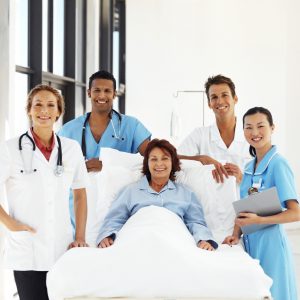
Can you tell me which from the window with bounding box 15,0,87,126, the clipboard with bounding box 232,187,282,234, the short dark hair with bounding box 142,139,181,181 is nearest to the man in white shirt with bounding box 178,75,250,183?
the short dark hair with bounding box 142,139,181,181

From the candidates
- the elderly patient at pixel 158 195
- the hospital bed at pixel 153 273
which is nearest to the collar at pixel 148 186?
the elderly patient at pixel 158 195

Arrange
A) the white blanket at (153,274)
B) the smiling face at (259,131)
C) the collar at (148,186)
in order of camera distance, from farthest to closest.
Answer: the collar at (148,186), the smiling face at (259,131), the white blanket at (153,274)

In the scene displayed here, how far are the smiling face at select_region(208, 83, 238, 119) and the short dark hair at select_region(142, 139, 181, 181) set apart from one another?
0.43 m

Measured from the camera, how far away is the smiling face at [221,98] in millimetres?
3354

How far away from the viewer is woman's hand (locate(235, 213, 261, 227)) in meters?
2.61

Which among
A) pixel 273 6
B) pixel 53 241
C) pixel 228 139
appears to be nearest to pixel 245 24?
pixel 273 6

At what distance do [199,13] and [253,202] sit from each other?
4948 millimetres

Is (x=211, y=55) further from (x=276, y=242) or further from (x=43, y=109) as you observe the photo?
(x=43, y=109)

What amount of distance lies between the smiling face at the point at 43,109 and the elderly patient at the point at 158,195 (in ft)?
2.08

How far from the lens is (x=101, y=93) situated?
3.44m

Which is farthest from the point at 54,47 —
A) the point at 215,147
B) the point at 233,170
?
the point at 233,170

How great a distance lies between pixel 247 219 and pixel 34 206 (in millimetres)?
921

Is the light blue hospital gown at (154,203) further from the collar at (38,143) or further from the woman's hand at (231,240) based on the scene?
the collar at (38,143)

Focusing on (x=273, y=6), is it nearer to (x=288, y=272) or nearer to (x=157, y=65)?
(x=157, y=65)
